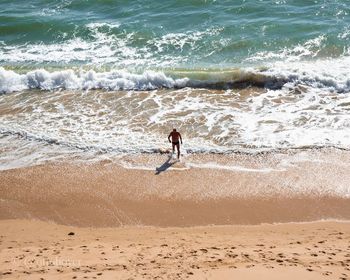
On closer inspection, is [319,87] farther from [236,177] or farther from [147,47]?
[147,47]

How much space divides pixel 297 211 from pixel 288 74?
319 inches

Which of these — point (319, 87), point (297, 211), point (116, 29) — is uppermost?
point (116, 29)

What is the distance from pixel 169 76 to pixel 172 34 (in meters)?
4.36

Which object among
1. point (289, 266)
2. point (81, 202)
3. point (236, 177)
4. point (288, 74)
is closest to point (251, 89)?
point (288, 74)

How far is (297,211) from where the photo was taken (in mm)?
11453

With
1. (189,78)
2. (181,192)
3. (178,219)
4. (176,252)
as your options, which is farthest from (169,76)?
(176,252)

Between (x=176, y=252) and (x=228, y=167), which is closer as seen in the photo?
(x=176, y=252)

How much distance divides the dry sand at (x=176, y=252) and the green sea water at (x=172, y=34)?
34.9ft

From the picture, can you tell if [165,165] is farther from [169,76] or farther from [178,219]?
[169,76]

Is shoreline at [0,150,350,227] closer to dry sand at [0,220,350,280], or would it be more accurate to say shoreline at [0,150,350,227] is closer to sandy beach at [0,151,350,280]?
sandy beach at [0,151,350,280]

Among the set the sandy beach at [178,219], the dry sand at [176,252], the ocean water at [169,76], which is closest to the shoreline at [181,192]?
the sandy beach at [178,219]

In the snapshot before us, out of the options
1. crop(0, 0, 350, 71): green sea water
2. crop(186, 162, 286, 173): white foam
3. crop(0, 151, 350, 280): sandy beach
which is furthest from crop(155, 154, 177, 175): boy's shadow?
crop(0, 0, 350, 71): green sea water

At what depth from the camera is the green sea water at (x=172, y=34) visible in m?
21.1

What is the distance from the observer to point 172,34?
75.6 feet
